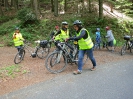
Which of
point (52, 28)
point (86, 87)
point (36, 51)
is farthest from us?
point (52, 28)

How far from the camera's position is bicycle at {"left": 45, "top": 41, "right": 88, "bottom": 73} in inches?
298

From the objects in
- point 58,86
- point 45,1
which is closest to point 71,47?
point 58,86

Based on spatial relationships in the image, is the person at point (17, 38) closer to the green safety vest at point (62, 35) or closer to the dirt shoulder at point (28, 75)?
the dirt shoulder at point (28, 75)

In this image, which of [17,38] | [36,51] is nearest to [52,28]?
[36,51]

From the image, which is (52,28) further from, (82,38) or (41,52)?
(82,38)

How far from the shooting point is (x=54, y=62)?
7.69 meters

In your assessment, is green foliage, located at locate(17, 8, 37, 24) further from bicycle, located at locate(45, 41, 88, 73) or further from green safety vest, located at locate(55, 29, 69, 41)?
bicycle, located at locate(45, 41, 88, 73)

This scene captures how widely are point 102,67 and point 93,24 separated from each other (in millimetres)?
10634

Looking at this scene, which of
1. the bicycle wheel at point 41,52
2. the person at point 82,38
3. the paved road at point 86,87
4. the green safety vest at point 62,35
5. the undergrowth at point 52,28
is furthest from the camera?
the undergrowth at point 52,28

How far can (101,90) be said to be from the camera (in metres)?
5.77

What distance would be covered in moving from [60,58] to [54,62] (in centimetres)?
32

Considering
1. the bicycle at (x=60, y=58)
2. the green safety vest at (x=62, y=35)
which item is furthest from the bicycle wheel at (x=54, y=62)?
the green safety vest at (x=62, y=35)

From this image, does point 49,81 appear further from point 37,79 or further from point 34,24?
point 34,24

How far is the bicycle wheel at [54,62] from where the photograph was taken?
7.53 m
